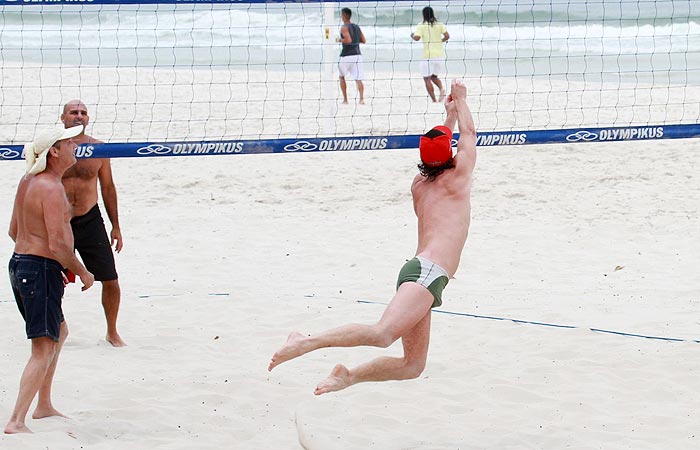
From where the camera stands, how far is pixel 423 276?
464cm

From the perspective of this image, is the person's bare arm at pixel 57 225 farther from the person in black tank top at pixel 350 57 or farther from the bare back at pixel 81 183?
the person in black tank top at pixel 350 57

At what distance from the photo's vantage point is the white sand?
520cm

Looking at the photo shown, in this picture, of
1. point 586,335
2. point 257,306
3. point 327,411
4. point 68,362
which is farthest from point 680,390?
point 68,362

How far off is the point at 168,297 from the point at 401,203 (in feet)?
10.9

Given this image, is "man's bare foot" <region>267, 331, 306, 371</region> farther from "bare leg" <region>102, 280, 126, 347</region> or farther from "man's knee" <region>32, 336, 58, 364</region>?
"bare leg" <region>102, 280, 126, 347</region>

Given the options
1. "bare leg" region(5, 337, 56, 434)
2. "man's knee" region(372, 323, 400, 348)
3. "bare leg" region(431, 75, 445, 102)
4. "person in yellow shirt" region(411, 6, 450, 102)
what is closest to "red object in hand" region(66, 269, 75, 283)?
"bare leg" region(5, 337, 56, 434)

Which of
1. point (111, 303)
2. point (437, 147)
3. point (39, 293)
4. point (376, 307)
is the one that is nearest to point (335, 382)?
point (437, 147)

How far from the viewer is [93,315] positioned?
711 cm

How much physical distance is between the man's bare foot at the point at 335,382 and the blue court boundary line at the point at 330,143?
65.4 inches

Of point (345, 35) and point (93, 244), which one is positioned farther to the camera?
point (345, 35)

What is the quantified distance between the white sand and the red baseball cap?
135cm

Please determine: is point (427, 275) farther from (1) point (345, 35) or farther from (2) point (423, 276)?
(1) point (345, 35)

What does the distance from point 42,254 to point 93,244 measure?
1.47 m

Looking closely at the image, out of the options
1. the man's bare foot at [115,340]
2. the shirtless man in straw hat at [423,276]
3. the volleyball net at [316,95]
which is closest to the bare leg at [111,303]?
the man's bare foot at [115,340]
